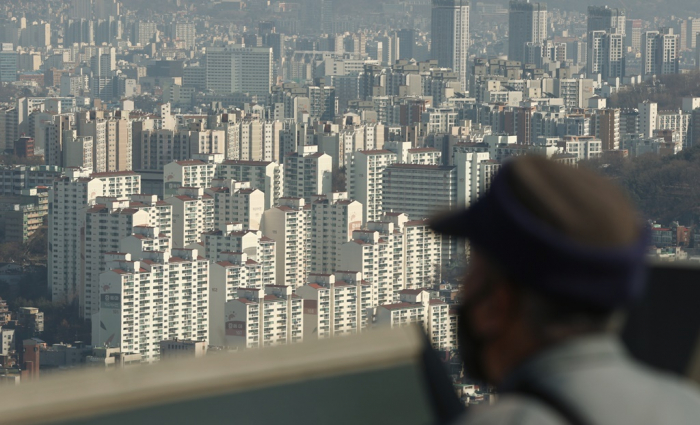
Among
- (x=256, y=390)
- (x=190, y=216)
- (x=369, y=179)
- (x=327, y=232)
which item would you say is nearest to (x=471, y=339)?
(x=256, y=390)

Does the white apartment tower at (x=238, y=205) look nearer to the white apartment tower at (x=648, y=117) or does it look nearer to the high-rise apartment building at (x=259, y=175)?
the high-rise apartment building at (x=259, y=175)

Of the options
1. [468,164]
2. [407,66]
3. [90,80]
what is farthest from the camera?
[90,80]

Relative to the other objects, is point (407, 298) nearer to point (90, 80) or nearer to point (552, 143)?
point (552, 143)

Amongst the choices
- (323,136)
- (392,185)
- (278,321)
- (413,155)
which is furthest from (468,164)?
(278,321)

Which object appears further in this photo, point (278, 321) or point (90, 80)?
point (90, 80)

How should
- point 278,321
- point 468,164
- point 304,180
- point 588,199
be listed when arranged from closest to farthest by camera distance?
1. point 588,199
2. point 278,321
3. point 468,164
4. point 304,180

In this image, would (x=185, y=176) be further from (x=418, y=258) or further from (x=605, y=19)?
(x=605, y=19)

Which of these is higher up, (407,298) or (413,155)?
(413,155)

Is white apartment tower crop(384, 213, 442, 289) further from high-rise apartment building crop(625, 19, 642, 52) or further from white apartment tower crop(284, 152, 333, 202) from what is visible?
high-rise apartment building crop(625, 19, 642, 52)
